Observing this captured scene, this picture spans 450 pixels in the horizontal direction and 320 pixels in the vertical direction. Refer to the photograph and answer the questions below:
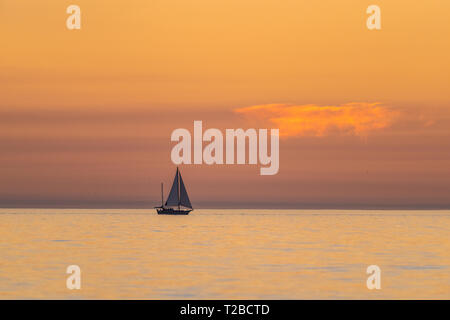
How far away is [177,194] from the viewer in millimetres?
188875

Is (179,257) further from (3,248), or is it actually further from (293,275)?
(3,248)

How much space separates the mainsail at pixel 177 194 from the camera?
18762 cm

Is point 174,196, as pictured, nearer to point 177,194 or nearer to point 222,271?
point 177,194

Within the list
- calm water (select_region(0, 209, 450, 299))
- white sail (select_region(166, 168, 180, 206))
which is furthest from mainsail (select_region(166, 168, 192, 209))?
calm water (select_region(0, 209, 450, 299))

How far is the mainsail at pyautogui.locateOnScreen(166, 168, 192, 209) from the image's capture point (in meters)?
188

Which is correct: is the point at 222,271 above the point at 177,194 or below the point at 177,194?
below

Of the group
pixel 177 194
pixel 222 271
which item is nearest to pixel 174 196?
pixel 177 194

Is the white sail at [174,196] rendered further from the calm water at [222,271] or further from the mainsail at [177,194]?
the calm water at [222,271]

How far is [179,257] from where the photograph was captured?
209 feet

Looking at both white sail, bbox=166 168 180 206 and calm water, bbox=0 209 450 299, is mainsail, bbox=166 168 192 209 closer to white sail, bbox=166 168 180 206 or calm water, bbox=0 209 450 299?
white sail, bbox=166 168 180 206
